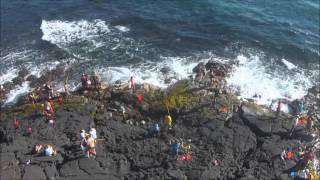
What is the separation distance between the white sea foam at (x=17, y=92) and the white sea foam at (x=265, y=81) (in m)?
21.7

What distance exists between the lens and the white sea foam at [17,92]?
4537cm

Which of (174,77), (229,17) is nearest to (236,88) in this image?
(174,77)

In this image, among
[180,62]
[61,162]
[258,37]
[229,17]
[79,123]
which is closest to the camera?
[61,162]

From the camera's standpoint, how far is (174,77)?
48.5m

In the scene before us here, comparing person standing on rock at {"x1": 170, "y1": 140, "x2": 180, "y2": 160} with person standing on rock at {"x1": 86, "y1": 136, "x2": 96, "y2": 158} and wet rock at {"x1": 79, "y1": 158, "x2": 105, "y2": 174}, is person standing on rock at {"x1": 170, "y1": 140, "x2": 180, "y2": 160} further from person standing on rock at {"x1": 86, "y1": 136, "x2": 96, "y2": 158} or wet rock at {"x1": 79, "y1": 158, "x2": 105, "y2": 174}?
person standing on rock at {"x1": 86, "y1": 136, "x2": 96, "y2": 158}

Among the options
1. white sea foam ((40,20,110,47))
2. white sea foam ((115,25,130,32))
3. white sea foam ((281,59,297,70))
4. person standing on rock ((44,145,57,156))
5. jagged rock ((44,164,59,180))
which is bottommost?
jagged rock ((44,164,59,180))

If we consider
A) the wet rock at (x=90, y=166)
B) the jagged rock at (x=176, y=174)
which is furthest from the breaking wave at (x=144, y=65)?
the jagged rock at (x=176, y=174)

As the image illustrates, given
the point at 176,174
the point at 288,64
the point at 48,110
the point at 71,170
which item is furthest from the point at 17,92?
the point at 288,64

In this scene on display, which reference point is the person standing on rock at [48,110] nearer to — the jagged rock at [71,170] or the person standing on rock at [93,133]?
the person standing on rock at [93,133]

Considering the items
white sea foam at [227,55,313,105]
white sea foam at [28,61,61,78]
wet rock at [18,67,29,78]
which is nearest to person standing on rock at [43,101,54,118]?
white sea foam at [28,61,61,78]

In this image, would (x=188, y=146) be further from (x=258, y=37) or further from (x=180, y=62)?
(x=258, y=37)

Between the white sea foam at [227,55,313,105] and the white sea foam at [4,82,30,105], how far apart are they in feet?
71.2

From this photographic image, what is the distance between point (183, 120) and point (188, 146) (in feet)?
12.2

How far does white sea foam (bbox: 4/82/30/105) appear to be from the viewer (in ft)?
149
